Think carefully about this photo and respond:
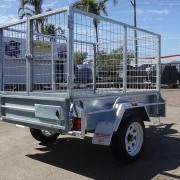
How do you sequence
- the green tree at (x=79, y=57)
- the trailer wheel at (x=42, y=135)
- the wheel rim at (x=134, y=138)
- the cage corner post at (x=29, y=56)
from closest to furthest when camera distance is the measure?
the cage corner post at (x=29, y=56) → the wheel rim at (x=134, y=138) → the green tree at (x=79, y=57) → the trailer wheel at (x=42, y=135)

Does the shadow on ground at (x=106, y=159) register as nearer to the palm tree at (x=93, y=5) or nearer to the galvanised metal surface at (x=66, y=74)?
the galvanised metal surface at (x=66, y=74)

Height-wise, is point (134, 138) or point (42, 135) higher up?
point (134, 138)

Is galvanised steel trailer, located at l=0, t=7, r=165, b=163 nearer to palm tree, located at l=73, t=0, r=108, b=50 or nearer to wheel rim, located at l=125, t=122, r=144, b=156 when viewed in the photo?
wheel rim, located at l=125, t=122, r=144, b=156

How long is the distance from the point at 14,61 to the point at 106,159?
2469 millimetres

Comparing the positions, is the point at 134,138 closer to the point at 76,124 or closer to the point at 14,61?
the point at 76,124

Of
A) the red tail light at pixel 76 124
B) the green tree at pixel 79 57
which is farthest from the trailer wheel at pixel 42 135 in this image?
the red tail light at pixel 76 124

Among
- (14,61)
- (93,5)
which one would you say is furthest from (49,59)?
(93,5)

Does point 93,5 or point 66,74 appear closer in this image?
point 66,74

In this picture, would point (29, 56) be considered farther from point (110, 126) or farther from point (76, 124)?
point (110, 126)

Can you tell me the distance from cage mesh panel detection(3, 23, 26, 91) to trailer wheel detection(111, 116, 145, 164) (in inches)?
77.0

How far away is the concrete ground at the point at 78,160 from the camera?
438 cm

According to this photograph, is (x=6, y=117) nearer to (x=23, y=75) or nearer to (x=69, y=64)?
(x=23, y=75)

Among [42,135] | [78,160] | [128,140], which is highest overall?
[128,140]

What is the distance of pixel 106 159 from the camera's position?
5.14 metres
